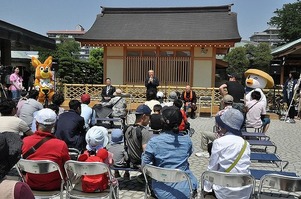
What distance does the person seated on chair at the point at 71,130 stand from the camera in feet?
16.1

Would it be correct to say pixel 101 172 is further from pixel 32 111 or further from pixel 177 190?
pixel 32 111

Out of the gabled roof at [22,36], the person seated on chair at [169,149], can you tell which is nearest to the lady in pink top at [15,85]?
the gabled roof at [22,36]

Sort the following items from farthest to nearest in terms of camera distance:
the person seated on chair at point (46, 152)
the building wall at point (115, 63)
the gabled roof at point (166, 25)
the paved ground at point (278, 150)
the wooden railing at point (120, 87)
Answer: the building wall at point (115, 63), the gabled roof at point (166, 25), the wooden railing at point (120, 87), the paved ground at point (278, 150), the person seated on chair at point (46, 152)

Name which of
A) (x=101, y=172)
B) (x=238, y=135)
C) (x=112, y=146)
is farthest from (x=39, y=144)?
(x=238, y=135)

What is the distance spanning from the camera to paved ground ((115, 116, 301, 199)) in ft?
15.7

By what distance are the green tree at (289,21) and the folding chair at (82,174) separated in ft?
149

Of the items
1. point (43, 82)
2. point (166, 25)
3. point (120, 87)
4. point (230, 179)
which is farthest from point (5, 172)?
point (166, 25)

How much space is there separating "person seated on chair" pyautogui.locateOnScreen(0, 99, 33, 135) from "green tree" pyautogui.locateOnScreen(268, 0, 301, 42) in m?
44.7

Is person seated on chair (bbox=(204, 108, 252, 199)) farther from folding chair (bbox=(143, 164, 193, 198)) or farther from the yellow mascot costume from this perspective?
the yellow mascot costume

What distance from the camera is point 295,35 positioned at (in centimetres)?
4384

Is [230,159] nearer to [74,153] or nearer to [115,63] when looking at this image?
[74,153]

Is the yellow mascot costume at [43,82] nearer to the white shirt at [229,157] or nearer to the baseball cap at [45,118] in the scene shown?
the baseball cap at [45,118]

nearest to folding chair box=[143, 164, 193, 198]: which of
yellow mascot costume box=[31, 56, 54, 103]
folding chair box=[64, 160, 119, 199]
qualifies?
folding chair box=[64, 160, 119, 199]

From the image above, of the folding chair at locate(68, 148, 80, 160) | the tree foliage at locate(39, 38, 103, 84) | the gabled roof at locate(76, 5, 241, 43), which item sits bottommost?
Result: the folding chair at locate(68, 148, 80, 160)
